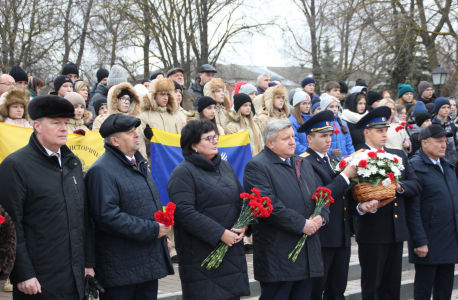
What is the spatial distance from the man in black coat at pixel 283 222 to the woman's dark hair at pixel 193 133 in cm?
59

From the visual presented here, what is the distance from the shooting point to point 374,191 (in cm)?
493

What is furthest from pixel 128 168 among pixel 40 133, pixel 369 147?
pixel 369 147

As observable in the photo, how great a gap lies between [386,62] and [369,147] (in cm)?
1694

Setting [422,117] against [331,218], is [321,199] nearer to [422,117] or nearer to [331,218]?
[331,218]

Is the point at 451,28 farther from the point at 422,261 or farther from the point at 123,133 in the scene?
the point at 123,133

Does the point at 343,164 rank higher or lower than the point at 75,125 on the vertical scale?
lower

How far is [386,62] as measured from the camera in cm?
2120

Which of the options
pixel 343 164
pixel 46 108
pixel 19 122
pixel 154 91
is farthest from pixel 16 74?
pixel 343 164

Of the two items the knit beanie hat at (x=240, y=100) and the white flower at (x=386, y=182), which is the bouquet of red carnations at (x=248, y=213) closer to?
the white flower at (x=386, y=182)

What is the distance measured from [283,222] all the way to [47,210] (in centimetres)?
202

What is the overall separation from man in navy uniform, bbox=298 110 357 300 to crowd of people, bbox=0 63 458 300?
13 mm

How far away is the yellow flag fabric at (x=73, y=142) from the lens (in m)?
5.56

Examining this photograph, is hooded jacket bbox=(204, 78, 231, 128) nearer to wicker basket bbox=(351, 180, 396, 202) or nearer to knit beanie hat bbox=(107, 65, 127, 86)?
knit beanie hat bbox=(107, 65, 127, 86)

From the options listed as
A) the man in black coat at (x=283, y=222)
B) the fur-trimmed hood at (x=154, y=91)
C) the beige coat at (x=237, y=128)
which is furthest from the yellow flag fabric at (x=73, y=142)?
the man in black coat at (x=283, y=222)
